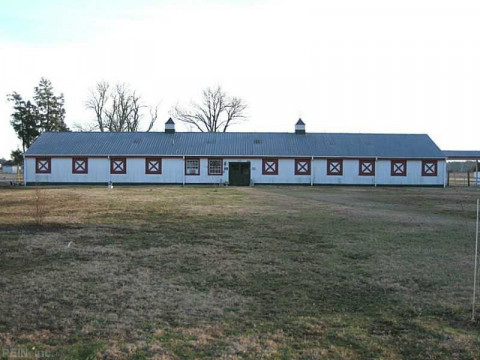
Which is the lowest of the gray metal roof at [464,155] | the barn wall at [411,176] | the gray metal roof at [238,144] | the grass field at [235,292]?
the grass field at [235,292]

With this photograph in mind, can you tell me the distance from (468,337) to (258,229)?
7.10 metres

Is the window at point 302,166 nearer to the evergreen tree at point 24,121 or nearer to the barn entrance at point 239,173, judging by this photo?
the barn entrance at point 239,173

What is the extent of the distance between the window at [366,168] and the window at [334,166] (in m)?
1.75

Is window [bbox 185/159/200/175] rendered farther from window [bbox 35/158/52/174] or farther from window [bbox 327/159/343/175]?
window [bbox 35/158/52/174]

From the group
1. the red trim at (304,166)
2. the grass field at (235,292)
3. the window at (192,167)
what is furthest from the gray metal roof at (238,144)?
the grass field at (235,292)

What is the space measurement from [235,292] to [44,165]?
36047mm

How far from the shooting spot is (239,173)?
3769cm

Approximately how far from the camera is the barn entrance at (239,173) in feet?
123

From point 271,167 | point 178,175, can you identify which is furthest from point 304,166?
point 178,175

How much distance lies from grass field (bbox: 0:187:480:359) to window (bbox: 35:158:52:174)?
1121 inches

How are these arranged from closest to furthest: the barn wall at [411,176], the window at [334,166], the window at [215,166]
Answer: the window at [215,166], the window at [334,166], the barn wall at [411,176]

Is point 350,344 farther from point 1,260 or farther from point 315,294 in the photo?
point 1,260

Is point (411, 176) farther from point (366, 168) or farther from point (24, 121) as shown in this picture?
point (24, 121)

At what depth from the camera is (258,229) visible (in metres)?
11.2
